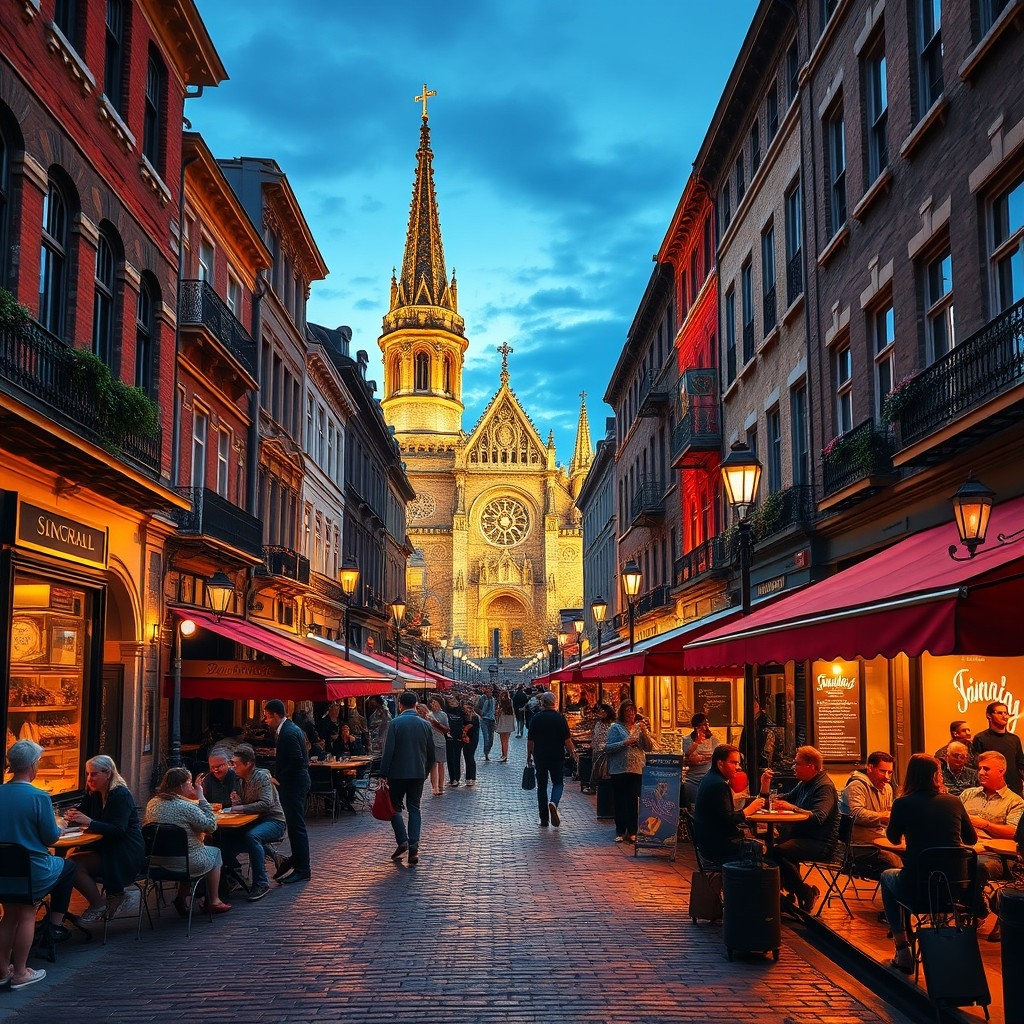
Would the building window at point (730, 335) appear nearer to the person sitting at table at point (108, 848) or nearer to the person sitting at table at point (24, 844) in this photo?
the person sitting at table at point (108, 848)

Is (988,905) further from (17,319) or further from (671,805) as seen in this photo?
(17,319)

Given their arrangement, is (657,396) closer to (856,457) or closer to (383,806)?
(856,457)

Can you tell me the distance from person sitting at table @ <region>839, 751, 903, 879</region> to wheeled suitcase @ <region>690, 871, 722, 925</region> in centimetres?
128

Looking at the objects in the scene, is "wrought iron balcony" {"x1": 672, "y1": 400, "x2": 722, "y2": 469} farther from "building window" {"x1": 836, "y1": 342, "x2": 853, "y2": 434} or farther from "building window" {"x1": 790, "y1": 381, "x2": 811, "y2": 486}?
"building window" {"x1": 836, "y1": 342, "x2": 853, "y2": 434}

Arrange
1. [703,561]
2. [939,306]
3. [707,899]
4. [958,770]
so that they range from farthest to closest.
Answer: [703,561], [939,306], [958,770], [707,899]

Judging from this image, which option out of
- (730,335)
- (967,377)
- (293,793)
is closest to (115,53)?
(293,793)

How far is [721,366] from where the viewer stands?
2805 cm

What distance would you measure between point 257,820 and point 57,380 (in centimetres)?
573

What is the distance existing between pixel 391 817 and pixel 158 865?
12.4 feet

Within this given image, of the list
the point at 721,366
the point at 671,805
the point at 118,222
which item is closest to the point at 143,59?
the point at 118,222

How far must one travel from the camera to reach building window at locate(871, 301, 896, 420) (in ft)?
54.6

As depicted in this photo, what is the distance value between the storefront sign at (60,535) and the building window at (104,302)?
2563 mm

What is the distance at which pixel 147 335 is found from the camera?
19.0 metres

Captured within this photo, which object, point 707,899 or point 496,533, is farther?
point 496,533
